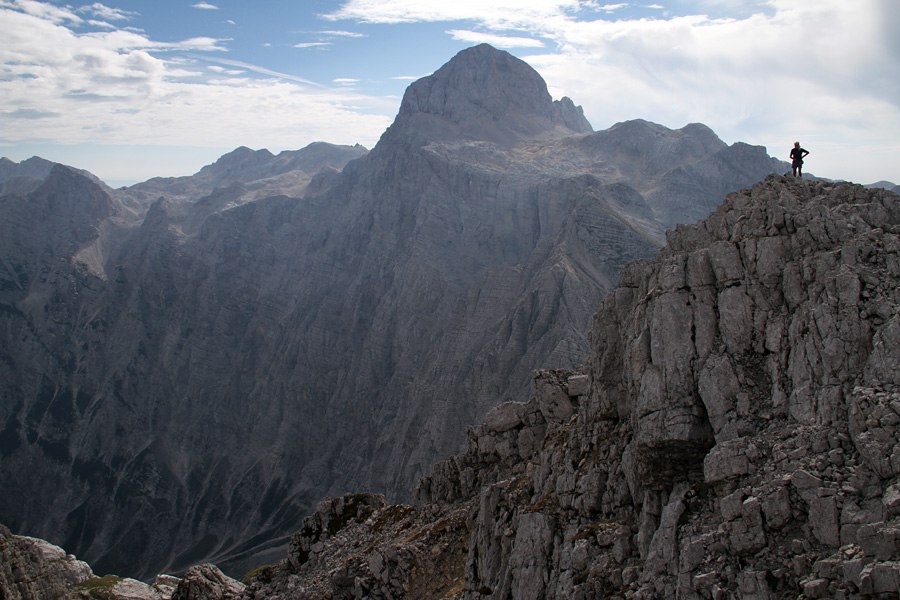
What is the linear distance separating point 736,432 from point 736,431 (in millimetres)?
31

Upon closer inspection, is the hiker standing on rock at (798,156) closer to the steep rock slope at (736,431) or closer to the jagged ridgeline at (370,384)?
the steep rock slope at (736,431)

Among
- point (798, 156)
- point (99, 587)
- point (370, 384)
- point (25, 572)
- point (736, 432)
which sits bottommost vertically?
point (370, 384)

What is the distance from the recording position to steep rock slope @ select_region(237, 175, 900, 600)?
17312 mm

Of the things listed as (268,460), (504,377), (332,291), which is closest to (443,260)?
(332,291)

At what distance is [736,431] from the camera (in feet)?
67.5

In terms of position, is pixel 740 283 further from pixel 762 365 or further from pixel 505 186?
pixel 505 186

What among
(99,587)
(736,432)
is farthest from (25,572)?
(736,432)

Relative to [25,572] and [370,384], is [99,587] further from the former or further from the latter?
[370,384]

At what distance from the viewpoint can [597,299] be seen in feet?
447

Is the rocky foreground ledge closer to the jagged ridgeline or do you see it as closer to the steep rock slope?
the steep rock slope

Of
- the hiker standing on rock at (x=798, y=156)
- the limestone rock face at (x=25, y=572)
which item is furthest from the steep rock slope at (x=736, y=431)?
the limestone rock face at (x=25, y=572)

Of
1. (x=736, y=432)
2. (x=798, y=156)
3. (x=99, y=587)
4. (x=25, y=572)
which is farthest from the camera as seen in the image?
(x=99, y=587)

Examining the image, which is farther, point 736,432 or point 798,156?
point 798,156

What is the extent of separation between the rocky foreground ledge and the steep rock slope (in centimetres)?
5
